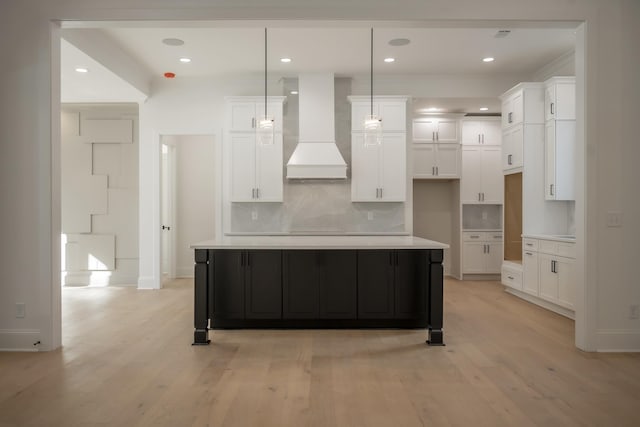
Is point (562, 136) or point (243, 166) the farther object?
point (243, 166)

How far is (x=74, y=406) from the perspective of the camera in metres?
2.57

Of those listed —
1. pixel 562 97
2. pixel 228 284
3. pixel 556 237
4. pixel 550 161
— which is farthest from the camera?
pixel 550 161

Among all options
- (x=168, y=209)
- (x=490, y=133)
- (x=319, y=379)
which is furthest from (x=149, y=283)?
(x=490, y=133)

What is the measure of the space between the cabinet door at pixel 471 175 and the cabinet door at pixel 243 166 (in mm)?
3525

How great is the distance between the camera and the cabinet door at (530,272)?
18.2 ft

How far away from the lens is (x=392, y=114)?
6379 millimetres

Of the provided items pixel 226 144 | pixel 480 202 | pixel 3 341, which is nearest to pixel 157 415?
pixel 3 341

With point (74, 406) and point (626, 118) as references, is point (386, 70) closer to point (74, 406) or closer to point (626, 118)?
point (626, 118)

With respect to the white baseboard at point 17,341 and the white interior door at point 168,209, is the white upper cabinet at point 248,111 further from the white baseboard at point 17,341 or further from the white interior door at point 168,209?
the white baseboard at point 17,341

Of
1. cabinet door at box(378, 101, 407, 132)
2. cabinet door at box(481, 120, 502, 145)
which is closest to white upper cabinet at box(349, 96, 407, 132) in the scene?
cabinet door at box(378, 101, 407, 132)

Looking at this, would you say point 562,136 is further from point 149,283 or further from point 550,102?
point 149,283

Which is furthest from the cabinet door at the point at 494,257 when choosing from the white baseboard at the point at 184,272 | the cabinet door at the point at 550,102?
the white baseboard at the point at 184,272

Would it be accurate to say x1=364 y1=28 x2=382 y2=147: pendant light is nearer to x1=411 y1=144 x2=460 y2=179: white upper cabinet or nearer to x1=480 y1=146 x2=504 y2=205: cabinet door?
x1=411 y1=144 x2=460 y2=179: white upper cabinet

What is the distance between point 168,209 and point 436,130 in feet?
15.5
